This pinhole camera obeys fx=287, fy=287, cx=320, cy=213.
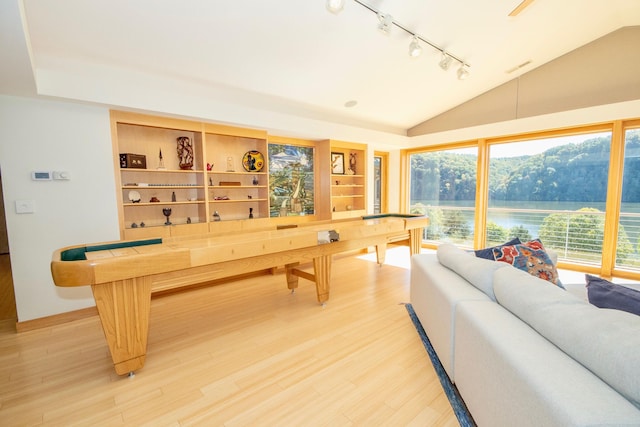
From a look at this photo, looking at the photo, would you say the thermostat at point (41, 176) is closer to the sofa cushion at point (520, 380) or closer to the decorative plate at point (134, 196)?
the decorative plate at point (134, 196)

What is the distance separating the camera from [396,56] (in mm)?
3488

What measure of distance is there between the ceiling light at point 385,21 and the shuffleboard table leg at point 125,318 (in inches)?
115

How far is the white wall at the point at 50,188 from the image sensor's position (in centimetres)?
266

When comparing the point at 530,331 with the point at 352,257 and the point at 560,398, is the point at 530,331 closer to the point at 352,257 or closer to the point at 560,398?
the point at 560,398

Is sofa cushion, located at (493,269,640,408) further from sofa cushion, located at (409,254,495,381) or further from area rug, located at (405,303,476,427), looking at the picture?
area rug, located at (405,303,476,427)

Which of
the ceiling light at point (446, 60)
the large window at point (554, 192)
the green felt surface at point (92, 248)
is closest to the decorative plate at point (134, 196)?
the green felt surface at point (92, 248)

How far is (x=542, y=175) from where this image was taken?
4723 millimetres

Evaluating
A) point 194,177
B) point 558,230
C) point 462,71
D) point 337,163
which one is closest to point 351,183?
point 337,163

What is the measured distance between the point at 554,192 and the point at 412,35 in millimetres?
3527

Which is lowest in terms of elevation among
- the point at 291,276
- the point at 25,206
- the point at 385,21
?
the point at 291,276

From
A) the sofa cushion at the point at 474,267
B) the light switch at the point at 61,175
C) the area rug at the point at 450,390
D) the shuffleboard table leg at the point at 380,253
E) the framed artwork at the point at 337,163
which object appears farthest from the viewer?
the framed artwork at the point at 337,163

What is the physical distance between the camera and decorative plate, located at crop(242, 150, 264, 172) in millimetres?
4391

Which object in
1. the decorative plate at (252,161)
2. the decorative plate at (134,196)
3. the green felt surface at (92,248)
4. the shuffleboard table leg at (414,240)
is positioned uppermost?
the decorative plate at (252,161)

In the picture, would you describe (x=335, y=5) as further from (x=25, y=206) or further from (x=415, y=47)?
(x=25, y=206)
